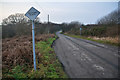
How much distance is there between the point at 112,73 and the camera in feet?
11.7

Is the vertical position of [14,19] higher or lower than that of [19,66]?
higher

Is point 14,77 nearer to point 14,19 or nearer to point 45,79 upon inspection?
point 45,79

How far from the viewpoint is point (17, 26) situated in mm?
22203

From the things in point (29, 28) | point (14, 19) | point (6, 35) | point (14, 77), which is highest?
point (14, 19)

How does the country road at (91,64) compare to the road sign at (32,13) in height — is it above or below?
below

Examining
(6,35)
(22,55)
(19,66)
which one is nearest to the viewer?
(19,66)

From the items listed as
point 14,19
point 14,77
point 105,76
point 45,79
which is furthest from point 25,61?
point 14,19

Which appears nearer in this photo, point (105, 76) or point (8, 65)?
point (105, 76)

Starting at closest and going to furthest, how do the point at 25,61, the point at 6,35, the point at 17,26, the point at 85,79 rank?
the point at 85,79 → the point at 25,61 → the point at 6,35 → the point at 17,26

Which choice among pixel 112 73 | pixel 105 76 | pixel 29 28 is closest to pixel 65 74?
pixel 105 76

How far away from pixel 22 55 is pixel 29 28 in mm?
19439

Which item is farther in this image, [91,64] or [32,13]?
[91,64]

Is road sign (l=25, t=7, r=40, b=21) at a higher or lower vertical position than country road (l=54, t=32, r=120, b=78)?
higher

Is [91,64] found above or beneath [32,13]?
beneath
